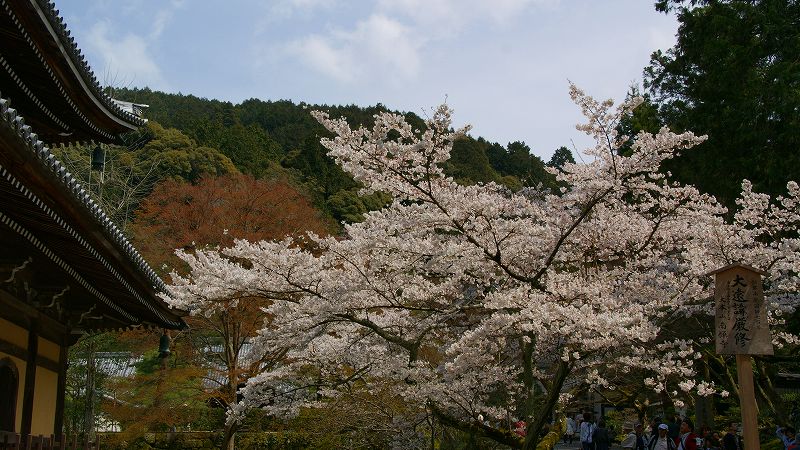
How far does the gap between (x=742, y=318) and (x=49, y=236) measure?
653 centimetres

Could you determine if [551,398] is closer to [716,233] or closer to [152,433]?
[716,233]

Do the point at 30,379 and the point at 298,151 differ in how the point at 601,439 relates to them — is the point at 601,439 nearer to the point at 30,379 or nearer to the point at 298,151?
the point at 30,379

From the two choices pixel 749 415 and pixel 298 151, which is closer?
pixel 749 415

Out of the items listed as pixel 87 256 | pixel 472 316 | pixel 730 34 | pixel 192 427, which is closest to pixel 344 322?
pixel 472 316

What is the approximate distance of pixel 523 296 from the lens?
9.27 metres

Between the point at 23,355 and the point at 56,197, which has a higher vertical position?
the point at 56,197

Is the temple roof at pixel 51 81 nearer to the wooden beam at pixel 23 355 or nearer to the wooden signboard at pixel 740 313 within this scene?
the wooden beam at pixel 23 355

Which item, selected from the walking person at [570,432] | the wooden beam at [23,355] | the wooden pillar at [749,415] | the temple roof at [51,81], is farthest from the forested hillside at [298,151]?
the wooden pillar at [749,415]

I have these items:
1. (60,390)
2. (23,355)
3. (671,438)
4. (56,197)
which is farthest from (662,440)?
(56,197)

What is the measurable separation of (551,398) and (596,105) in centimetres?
352

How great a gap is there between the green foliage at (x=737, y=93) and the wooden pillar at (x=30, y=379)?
11009 mm

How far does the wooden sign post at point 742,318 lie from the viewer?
7.50m

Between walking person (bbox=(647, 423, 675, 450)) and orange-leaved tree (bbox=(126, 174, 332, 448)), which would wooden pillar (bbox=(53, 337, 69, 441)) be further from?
orange-leaved tree (bbox=(126, 174, 332, 448))

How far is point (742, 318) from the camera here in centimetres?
770
